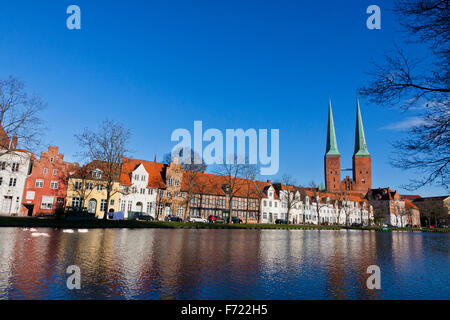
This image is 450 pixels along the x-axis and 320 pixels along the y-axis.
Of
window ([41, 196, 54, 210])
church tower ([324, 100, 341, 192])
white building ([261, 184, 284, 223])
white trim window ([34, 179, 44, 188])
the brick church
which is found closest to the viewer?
window ([41, 196, 54, 210])

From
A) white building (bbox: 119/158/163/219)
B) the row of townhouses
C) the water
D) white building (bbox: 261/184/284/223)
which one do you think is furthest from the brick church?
the water

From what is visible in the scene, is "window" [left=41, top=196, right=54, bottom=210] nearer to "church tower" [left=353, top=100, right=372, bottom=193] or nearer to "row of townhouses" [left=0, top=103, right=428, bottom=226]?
"row of townhouses" [left=0, top=103, right=428, bottom=226]

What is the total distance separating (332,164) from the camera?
164m

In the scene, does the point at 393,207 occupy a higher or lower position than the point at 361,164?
lower

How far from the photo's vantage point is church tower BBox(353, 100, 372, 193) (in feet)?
517

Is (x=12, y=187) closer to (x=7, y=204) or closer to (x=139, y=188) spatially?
(x=7, y=204)

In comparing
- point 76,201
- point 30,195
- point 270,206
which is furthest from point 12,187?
point 270,206

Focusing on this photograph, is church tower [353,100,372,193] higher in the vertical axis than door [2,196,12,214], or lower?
higher

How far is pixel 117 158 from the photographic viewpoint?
40.8m

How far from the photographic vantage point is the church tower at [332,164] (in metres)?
163

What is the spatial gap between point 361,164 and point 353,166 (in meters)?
4.88

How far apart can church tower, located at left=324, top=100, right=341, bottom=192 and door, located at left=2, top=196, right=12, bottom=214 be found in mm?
143706
